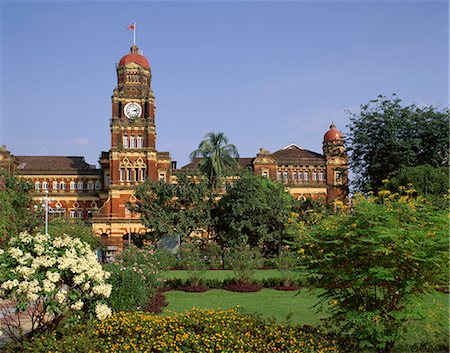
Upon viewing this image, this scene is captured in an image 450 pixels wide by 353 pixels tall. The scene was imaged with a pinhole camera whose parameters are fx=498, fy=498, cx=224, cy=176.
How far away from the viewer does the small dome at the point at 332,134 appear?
56.4m

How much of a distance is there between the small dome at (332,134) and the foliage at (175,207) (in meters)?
23.4

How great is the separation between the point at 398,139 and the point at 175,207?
655 inches

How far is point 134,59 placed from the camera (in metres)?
51.0

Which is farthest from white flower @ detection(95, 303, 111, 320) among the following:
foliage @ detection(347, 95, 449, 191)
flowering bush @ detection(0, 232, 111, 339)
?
foliage @ detection(347, 95, 449, 191)

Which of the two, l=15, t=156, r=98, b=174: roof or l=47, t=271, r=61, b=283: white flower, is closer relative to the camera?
l=47, t=271, r=61, b=283: white flower

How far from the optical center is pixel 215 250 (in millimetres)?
32594

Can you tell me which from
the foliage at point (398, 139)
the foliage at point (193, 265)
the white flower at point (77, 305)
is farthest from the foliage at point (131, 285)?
the foliage at point (398, 139)

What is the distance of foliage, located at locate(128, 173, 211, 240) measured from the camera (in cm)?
3653

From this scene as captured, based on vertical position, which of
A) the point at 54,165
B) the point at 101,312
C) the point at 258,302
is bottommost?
the point at 258,302

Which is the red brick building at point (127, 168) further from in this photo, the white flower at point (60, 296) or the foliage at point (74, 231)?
the white flower at point (60, 296)

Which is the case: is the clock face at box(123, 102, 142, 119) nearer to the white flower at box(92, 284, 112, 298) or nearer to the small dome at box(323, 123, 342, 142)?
the small dome at box(323, 123, 342, 142)

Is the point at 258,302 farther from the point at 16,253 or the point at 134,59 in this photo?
the point at 134,59

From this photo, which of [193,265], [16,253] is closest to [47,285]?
[16,253]

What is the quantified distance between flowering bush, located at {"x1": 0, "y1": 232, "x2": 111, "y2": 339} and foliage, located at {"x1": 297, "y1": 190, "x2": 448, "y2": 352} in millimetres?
4240
